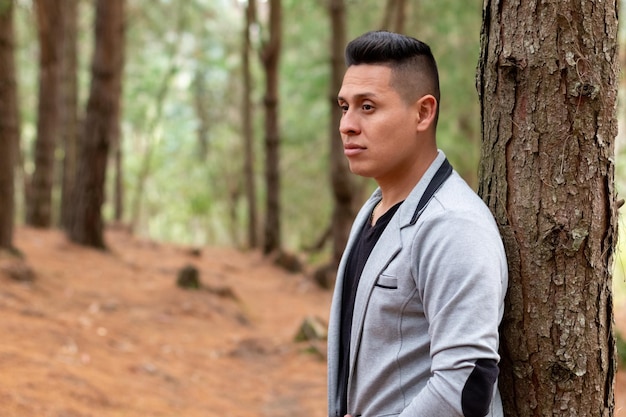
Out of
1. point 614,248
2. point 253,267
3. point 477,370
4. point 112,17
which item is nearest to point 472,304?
point 477,370

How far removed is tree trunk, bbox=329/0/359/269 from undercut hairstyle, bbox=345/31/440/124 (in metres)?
10.5

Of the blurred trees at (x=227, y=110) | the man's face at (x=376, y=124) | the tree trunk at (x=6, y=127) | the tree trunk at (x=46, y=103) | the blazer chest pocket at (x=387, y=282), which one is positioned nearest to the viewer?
the blazer chest pocket at (x=387, y=282)

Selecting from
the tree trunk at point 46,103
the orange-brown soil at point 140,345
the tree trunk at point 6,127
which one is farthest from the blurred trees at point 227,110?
the tree trunk at point 6,127

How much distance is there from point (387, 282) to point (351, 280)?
1.26 feet

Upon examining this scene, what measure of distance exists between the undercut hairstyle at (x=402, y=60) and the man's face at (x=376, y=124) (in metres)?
0.02

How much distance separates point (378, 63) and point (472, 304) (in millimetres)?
810

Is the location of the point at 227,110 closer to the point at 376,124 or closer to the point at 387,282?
the point at 376,124

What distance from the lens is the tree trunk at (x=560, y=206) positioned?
2225 millimetres

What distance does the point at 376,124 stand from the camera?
222 cm

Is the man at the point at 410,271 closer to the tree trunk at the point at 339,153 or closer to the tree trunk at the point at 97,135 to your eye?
the tree trunk at the point at 339,153

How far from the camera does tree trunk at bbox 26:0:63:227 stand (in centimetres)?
1491

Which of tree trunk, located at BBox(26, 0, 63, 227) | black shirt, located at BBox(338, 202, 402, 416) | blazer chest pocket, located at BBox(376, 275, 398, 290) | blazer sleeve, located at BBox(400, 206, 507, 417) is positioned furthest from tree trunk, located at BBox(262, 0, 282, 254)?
blazer sleeve, located at BBox(400, 206, 507, 417)

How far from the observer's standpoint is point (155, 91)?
26.6 metres

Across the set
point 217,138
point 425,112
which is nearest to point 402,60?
point 425,112
